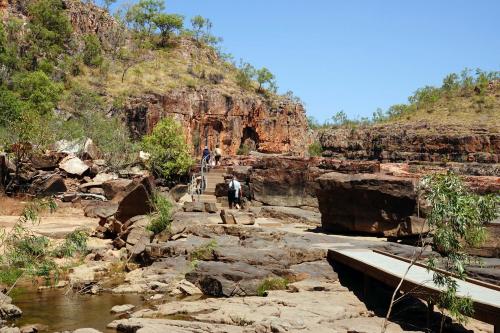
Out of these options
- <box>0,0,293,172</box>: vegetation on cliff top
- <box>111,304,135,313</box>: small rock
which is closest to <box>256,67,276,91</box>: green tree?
<box>0,0,293,172</box>: vegetation on cliff top

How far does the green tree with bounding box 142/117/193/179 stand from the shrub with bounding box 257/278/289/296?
26.8 meters

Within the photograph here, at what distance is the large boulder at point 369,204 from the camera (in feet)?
48.8

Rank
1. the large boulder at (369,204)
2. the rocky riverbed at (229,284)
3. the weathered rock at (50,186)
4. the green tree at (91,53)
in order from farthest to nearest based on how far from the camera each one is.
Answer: the green tree at (91,53) < the weathered rock at (50,186) < the large boulder at (369,204) < the rocky riverbed at (229,284)

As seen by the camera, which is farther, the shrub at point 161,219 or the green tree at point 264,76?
the green tree at point 264,76

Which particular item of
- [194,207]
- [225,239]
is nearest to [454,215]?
[225,239]

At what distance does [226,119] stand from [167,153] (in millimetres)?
27210

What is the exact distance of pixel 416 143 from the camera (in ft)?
132

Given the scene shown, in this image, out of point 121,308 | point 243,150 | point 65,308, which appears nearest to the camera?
point 121,308

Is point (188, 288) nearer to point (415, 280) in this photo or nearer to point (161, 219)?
point (161, 219)

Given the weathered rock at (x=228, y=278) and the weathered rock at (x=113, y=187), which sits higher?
the weathered rock at (x=113, y=187)

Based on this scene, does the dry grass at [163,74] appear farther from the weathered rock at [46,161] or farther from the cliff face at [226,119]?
the weathered rock at [46,161]

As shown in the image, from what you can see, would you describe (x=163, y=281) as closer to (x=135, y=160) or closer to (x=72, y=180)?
(x=72, y=180)

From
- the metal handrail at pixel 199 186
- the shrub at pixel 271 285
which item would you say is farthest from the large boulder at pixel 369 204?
the metal handrail at pixel 199 186

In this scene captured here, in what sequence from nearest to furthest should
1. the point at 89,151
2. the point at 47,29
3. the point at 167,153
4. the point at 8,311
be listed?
the point at 8,311, the point at 89,151, the point at 167,153, the point at 47,29
